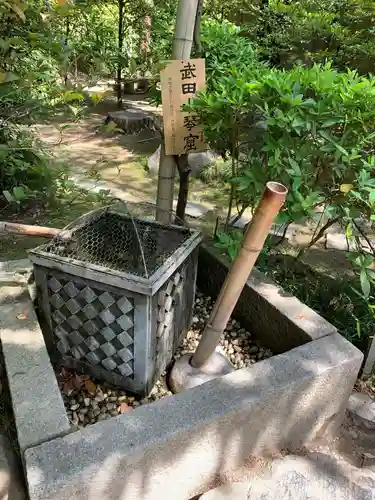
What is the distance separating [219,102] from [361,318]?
5.01 feet

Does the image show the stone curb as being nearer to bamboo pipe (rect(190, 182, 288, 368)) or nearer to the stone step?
the stone step

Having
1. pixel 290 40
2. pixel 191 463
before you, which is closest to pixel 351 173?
pixel 191 463

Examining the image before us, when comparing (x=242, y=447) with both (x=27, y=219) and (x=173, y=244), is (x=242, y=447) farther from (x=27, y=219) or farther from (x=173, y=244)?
(x=27, y=219)

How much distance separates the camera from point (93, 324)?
1.96 meters

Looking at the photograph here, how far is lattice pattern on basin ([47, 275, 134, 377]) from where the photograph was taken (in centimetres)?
188

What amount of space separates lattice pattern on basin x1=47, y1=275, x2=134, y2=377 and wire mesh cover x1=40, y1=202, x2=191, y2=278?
337 mm

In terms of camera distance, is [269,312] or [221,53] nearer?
[269,312]

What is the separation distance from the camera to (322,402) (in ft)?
6.72

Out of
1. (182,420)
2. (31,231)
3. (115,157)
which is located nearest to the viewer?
(182,420)

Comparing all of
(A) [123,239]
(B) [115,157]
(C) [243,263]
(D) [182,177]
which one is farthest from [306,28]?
(C) [243,263]

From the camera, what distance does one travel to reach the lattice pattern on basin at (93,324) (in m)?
1.88

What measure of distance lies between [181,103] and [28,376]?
4.75ft

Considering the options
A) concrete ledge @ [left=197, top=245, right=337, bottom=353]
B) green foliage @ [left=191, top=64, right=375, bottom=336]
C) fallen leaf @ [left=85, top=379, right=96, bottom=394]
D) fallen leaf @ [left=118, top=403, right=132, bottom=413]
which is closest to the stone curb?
concrete ledge @ [left=197, top=245, right=337, bottom=353]

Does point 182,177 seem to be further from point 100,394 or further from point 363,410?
point 363,410
